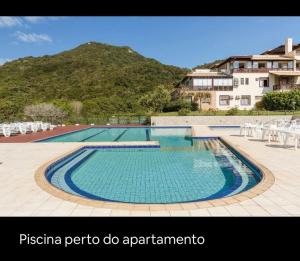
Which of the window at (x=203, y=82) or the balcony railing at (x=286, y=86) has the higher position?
the window at (x=203, y=82)

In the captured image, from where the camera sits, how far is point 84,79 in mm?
48531

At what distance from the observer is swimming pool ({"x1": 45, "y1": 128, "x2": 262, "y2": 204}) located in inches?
247

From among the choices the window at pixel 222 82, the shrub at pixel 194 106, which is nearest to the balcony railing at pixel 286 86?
the window at pixel 222 82

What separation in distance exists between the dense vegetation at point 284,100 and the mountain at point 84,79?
617 inches

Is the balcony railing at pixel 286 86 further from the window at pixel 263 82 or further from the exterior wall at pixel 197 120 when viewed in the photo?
the exterior wall at pixel 197 120

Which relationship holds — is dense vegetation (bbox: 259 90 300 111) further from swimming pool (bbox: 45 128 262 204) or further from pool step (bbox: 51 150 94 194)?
pool step (bbox: 51 150 94 194)

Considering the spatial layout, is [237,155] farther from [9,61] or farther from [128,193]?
[9,61]

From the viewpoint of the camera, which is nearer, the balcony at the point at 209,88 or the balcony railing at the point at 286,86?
the balcony railing at the point at 286,86

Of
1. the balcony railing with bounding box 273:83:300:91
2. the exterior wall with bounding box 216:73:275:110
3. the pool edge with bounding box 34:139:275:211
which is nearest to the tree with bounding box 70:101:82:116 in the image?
the exterior wall with bounding box 216:73:275:110

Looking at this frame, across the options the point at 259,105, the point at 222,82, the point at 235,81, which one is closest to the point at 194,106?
the point at 222,82

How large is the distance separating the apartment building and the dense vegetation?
2829 millimetres

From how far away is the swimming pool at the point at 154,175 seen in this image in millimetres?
6277

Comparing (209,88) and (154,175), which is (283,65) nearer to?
(209,88)
